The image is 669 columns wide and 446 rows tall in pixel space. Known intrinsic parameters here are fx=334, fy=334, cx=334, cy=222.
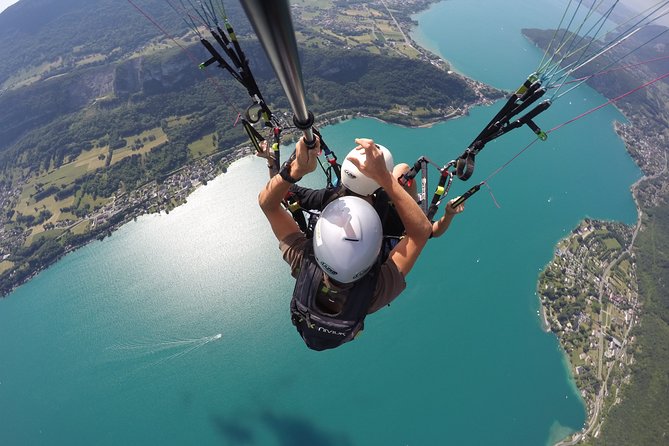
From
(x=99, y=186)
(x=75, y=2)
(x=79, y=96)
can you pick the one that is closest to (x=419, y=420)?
(x=99, y=186)

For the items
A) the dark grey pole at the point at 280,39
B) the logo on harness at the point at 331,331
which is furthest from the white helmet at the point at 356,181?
the dark grey pole at the point at 280,39

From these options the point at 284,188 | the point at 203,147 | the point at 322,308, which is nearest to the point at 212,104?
the point at 203,147

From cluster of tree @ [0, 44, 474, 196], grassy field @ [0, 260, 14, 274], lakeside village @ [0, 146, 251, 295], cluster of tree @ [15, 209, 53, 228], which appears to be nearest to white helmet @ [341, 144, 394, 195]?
lakeside village @ [0, 146, 251, 295]

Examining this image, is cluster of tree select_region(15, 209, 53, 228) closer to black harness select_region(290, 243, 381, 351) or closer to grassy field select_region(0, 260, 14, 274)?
grassy field select_region(0, 260, 14, 274)

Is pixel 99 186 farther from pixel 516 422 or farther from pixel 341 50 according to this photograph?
pixel 516 422

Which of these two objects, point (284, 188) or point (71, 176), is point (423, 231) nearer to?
point (284, 188)

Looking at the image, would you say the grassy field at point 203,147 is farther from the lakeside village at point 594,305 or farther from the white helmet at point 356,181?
the white helmet at point 356,181

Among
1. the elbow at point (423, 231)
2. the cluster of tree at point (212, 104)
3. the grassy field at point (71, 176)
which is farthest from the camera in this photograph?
the cluster of tree at point (212, 104)
